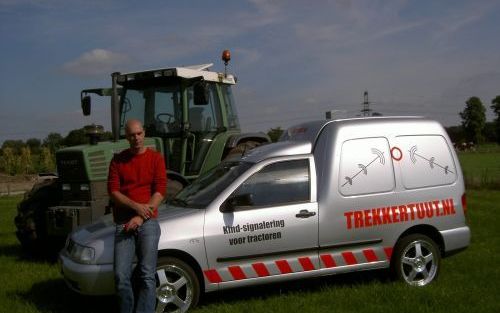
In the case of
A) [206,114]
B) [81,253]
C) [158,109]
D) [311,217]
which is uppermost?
[158,109]

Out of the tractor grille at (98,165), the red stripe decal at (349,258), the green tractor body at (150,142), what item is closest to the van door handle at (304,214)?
the red stripe decal at (349,258)

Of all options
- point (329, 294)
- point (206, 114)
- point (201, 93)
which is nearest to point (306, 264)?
point (329, 294)

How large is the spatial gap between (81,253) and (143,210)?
1.08 m

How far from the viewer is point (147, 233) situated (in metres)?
4.90

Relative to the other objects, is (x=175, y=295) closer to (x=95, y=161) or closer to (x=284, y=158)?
(x=284, y=158)

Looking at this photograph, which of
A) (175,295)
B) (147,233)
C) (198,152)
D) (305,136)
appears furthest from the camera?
(198,152)

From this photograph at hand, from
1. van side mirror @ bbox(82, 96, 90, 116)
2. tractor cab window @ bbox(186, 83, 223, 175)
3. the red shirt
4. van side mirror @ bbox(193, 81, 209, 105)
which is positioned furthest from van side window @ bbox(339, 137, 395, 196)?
van side mirror @ bbox(82, 96, 90, 116)

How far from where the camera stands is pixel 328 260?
6016 millimetres

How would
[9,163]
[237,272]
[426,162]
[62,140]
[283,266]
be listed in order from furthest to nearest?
[9,163]
[62,140]
[426,162]
[283,266]
[237,272]

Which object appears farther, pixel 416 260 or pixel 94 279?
pixel 416 260

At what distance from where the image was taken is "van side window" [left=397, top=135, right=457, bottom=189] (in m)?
6.46

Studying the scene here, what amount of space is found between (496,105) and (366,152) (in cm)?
11195

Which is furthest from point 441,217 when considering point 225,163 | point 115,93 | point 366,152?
point 115,93

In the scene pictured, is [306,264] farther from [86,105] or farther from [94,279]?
[86,105]
